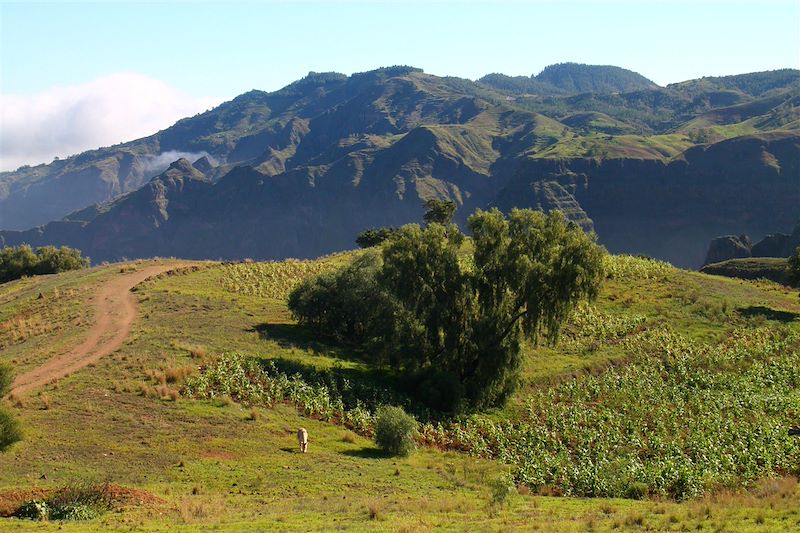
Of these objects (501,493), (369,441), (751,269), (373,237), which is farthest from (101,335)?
(751,269)

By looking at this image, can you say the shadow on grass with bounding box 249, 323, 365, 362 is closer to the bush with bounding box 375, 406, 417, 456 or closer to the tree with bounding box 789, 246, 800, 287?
the bush with bounding box 375, 406, 417, 456

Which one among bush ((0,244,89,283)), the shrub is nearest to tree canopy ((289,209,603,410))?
the shrub

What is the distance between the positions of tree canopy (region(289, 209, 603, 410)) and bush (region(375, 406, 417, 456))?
9489 mm

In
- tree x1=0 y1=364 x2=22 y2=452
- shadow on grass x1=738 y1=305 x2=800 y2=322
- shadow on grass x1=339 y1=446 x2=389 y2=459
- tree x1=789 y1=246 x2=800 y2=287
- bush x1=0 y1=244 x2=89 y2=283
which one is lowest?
shadow on grass x1=738 y1=305 x2=800 y2=322

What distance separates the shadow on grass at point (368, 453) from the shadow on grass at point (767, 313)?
A: 53.5 m

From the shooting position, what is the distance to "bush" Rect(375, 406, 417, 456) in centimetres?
3731

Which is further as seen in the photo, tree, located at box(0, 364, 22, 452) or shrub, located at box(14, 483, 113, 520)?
tree, located at box(0, 364, 22, 452)

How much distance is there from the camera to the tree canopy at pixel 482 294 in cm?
4834

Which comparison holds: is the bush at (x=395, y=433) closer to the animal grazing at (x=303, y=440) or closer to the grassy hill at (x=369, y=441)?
the grassy hill at (x=369, y=441)

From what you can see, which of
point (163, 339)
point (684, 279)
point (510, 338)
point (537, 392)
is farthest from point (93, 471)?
point (684, 279)

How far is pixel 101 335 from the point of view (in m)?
53.8

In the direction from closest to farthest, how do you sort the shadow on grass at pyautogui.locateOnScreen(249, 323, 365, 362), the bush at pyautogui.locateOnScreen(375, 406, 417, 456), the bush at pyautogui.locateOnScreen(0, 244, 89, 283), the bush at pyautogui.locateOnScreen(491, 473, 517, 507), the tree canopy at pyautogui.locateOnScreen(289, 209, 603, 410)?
the bush at pyautogui.locateOnScreen(491, 473, 517, 507)
the bush at pyautogui.locateOnScreen(375, 406, 417, 456)
the tree canopy at pyautogui.locateOnScreen(289, 209, 603, 410)
the shadow on grass at pyautogui.locateOnScreen(249, 323, 365, 362)
the bush at pyautogui.locateOnScreen(0, 244, 89, 283)

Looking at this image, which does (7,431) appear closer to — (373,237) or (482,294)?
(482,294)

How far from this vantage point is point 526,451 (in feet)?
135
